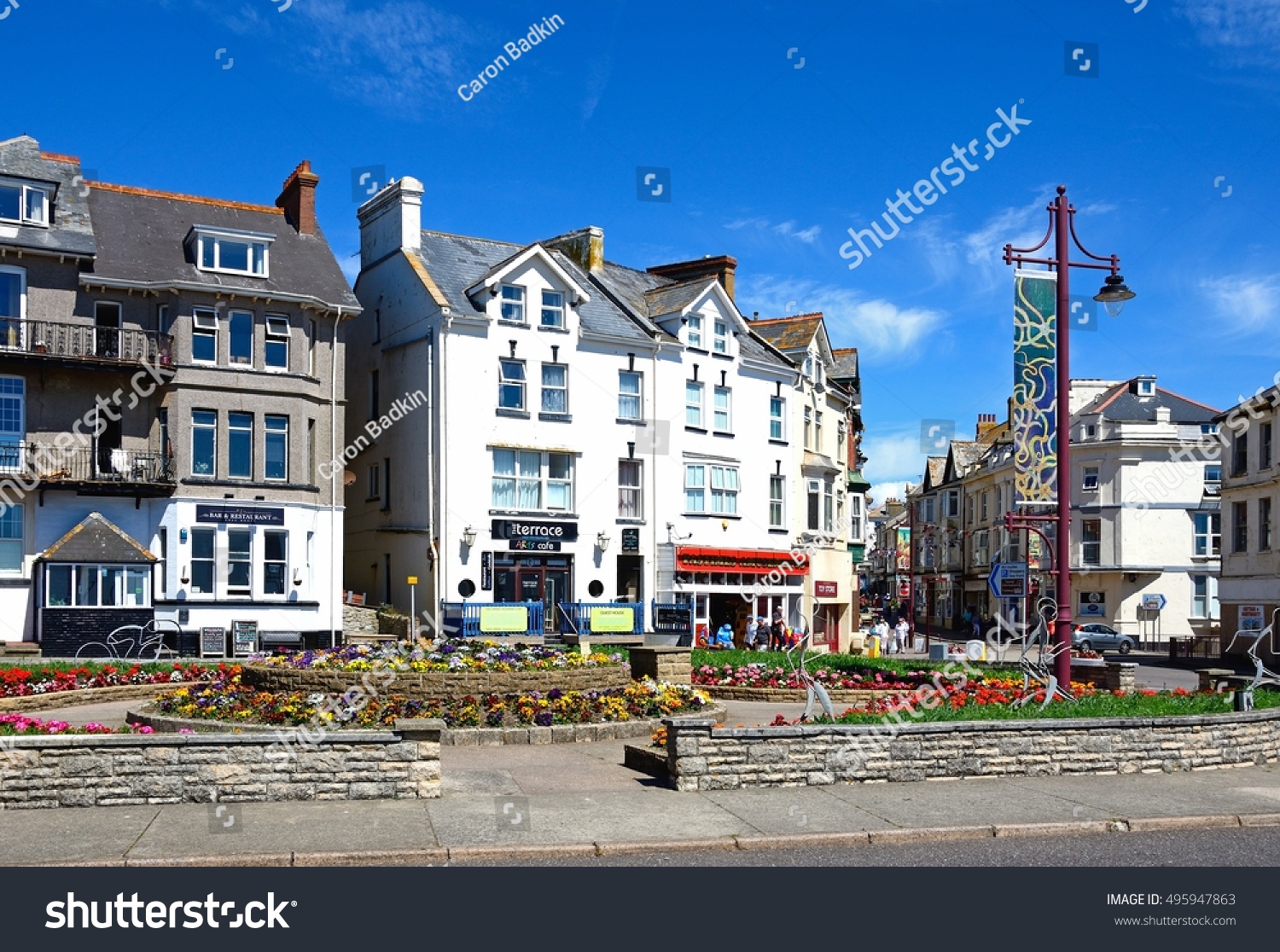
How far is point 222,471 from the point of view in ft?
118

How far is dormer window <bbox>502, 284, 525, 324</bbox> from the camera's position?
131ft

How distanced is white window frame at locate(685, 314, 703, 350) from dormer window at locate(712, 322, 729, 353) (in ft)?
2.27

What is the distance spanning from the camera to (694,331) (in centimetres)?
4491

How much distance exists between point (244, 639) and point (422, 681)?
18.4 metres

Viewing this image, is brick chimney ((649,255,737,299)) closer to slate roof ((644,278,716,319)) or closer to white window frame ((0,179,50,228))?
slate roof ((644,278,716,319))

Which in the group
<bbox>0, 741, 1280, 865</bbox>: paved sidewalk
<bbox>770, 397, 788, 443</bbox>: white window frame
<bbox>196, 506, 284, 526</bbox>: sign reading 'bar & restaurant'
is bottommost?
<bbox>0, 741, 1280, 865</bbox>: paved sidewalk

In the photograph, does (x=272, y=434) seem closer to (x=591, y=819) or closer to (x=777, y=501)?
(x=777, y=501)

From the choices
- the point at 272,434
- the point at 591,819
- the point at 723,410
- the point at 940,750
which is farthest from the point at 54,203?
the point at 940,750

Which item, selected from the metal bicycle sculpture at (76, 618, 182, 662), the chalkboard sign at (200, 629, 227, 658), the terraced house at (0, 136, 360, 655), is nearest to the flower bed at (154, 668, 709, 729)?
the metal bicycle sculpture at (76, 618, 182, 662)

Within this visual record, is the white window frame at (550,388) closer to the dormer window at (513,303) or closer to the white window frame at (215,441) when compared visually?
the dormer window at (513,303)

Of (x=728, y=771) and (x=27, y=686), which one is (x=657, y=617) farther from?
(x=728, y=771)

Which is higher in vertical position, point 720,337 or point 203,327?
point 720,337

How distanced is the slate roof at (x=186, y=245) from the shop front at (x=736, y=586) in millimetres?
14421

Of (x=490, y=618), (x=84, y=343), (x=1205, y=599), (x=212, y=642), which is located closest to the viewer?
(x=490, y=618)
